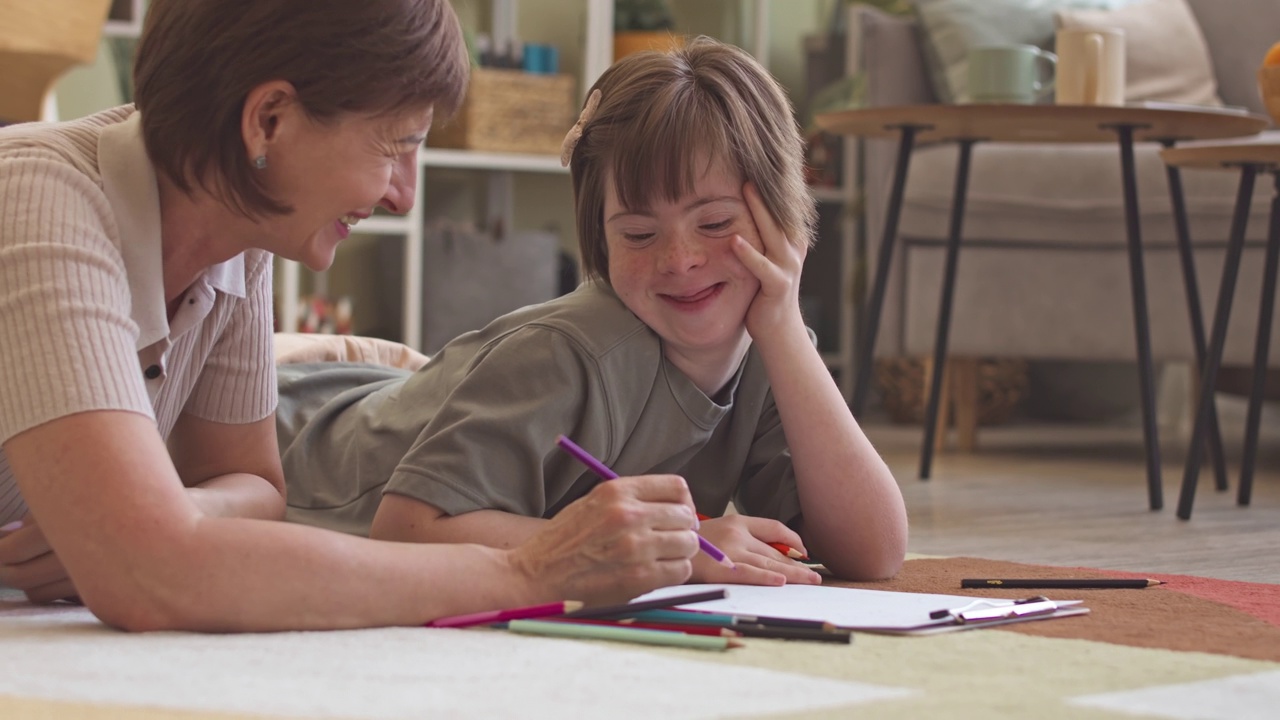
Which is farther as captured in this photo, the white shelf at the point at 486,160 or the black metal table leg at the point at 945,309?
the white shelf at the point at 486,160

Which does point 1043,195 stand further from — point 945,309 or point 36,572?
point 36,572

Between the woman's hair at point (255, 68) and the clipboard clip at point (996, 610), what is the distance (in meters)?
0.54

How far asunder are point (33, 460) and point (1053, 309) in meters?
2.46

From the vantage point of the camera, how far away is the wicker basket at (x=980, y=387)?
3.90 meters

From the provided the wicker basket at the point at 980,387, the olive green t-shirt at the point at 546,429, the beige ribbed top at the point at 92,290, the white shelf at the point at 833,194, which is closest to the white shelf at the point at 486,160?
the white shelf at the point at 833,194

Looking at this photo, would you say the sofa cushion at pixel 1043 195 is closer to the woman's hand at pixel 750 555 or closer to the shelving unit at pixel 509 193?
the shelving unit at pixel 509 193

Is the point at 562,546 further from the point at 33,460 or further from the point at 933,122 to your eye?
the point at 933,122

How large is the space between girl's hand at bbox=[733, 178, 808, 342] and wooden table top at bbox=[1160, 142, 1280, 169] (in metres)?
0.99

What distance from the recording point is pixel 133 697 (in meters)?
0.80

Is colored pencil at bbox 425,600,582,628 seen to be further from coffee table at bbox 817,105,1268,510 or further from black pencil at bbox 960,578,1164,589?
coffee table at bbox 817,105,1268,510

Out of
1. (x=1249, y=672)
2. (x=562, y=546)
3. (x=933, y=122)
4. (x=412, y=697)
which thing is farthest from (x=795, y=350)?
(x=933, y=122)

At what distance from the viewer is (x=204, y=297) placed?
122 cm

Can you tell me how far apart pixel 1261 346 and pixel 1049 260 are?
0.77 meters

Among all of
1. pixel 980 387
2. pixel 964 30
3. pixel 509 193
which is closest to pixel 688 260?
pixel 964 30
